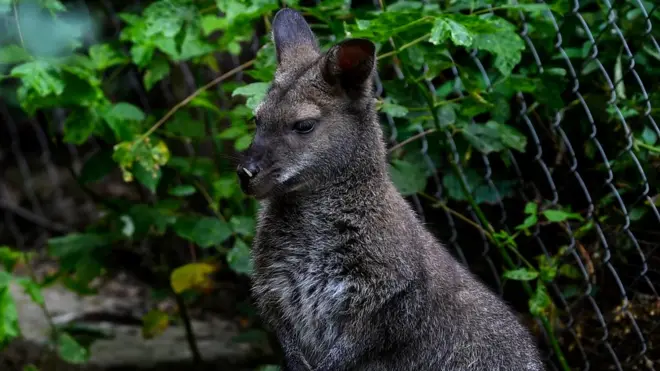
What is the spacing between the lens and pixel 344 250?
131 inches

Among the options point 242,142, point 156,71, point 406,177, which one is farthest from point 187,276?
point 406,177

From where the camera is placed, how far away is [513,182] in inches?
179

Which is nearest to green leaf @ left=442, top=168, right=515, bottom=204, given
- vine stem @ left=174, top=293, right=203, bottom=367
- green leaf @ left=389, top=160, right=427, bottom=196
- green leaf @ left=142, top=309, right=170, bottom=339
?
green leaf @ left=389, top=160, right=427, bottom=196

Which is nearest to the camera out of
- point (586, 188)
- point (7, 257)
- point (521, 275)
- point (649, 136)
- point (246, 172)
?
point (246, 172)

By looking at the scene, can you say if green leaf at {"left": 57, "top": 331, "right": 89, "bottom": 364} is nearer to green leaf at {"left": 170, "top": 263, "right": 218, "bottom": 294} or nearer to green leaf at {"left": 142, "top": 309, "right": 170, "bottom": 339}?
green leaf at {"left": 142, "top": 309, "right": 170, "bottom": 339}

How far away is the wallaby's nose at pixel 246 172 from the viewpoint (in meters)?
3.13

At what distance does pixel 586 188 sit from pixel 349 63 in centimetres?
154

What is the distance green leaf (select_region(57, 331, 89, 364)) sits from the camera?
477 cm

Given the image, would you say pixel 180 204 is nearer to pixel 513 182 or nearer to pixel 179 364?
pixel 179 364

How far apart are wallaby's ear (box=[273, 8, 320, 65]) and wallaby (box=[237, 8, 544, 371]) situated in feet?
0.05

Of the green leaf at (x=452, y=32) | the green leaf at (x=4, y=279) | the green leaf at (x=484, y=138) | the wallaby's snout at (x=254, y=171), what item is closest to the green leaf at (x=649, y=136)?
the green leaf at (x=484, y=138)

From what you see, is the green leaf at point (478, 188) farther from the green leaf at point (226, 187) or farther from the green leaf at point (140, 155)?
the green leaf at point (140, 155)

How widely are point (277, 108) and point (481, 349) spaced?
1.20 meters

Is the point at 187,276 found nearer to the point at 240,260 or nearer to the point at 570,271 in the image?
the point at 240,260
